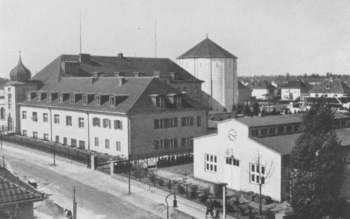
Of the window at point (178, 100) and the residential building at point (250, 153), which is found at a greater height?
the window at point (178, 100)

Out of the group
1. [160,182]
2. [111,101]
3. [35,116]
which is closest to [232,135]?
[160,182]

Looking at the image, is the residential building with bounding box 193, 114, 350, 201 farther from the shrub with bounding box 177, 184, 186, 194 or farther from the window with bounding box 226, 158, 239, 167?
the shrub with bounding box 177, 184, 186, 194

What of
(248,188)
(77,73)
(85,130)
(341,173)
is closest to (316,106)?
(341,173)

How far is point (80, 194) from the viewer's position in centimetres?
3238

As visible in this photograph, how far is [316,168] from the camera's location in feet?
74.2

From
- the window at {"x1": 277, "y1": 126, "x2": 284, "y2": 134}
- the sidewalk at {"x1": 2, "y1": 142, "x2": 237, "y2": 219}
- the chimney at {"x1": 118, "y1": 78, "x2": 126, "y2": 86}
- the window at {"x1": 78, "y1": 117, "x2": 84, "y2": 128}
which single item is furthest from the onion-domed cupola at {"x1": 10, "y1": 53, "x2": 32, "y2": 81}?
the window at {"x1": 277, "y1": 126, "x2": 284, "y2": 134}

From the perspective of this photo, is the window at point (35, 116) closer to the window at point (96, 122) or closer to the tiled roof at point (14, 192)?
the window at point (96, 122)

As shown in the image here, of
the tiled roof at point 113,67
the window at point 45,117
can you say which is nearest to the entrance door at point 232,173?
the window at point 45,117

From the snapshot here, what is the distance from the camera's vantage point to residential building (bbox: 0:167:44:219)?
1330 centimetres

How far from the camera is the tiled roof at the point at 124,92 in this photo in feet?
149

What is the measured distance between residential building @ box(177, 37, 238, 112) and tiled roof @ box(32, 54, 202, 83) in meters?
7.84

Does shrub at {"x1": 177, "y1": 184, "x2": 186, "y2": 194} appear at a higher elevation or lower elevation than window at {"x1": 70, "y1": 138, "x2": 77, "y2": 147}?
lower

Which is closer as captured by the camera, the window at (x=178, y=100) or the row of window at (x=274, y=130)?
the row of window at (x=274, y=130)

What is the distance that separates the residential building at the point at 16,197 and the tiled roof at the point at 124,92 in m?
29.6
